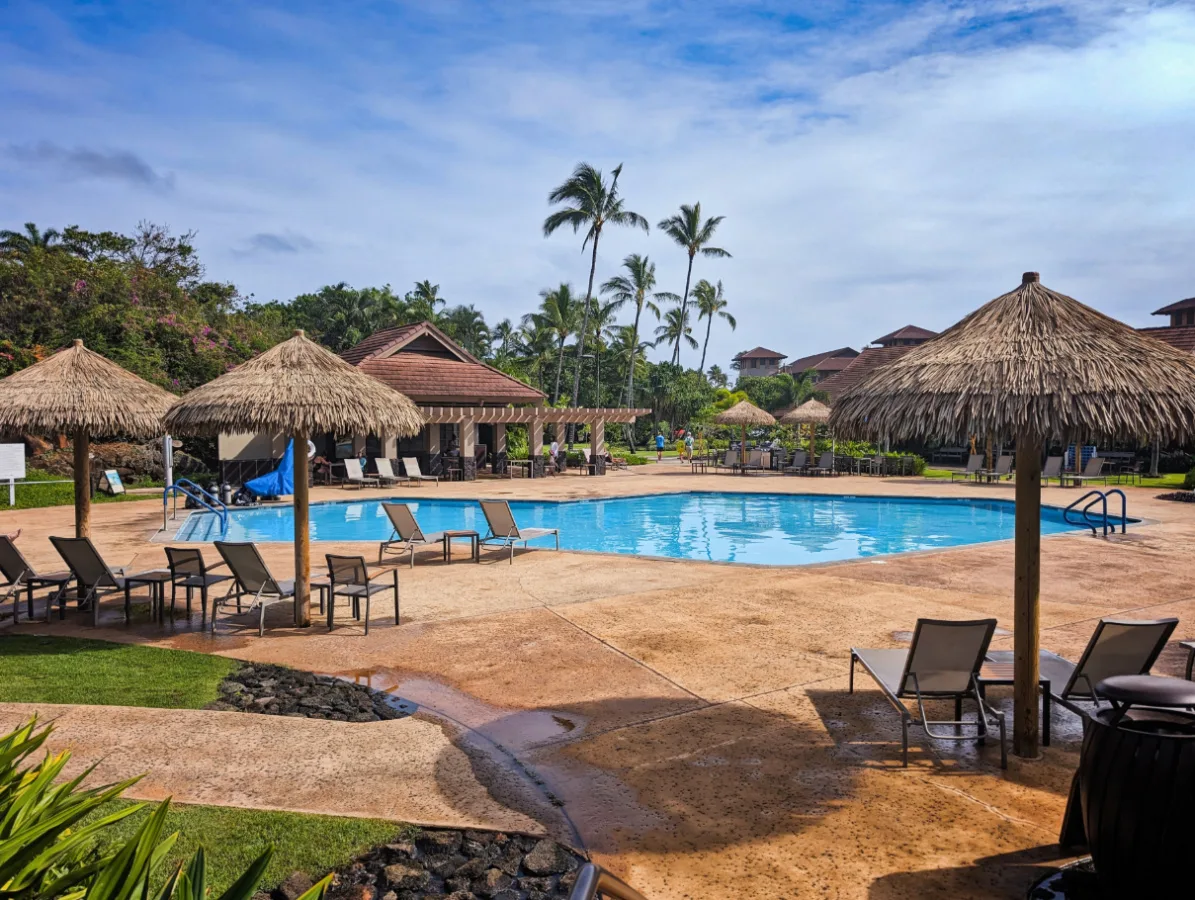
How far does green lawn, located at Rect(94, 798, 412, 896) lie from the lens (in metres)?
3.47

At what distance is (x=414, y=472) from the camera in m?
24.2

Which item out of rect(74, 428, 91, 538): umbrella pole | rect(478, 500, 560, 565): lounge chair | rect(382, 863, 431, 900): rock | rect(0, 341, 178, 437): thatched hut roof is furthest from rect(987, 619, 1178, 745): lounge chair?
rect(74, 428, 91, 538): umbrella pole

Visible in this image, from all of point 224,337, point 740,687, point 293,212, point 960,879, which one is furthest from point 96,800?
point 224,337

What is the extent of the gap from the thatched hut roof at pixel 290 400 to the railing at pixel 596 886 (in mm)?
6901

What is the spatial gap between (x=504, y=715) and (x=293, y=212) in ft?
78.1

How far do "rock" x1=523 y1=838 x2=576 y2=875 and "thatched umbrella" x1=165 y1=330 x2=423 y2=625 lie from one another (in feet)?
16.0

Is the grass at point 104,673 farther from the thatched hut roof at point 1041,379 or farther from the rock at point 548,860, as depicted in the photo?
the thatched hut roof at point 1041,379

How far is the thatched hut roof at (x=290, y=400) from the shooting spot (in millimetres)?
8070

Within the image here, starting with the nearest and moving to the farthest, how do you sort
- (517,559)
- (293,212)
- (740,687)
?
(740,687) < (517,559) < (293,212)

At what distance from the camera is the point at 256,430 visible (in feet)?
26.9

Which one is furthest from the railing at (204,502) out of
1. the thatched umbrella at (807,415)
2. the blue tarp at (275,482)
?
the thatched umbrella at (807,415)

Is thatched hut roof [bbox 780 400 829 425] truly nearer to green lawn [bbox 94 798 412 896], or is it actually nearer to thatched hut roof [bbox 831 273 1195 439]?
thatched hut roof [bbox 831 273 1195 439]

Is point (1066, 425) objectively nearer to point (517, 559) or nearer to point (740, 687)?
point (740, 687)

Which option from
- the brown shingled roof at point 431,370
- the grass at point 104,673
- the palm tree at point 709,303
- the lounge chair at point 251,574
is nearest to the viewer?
the grass at point 104,673
